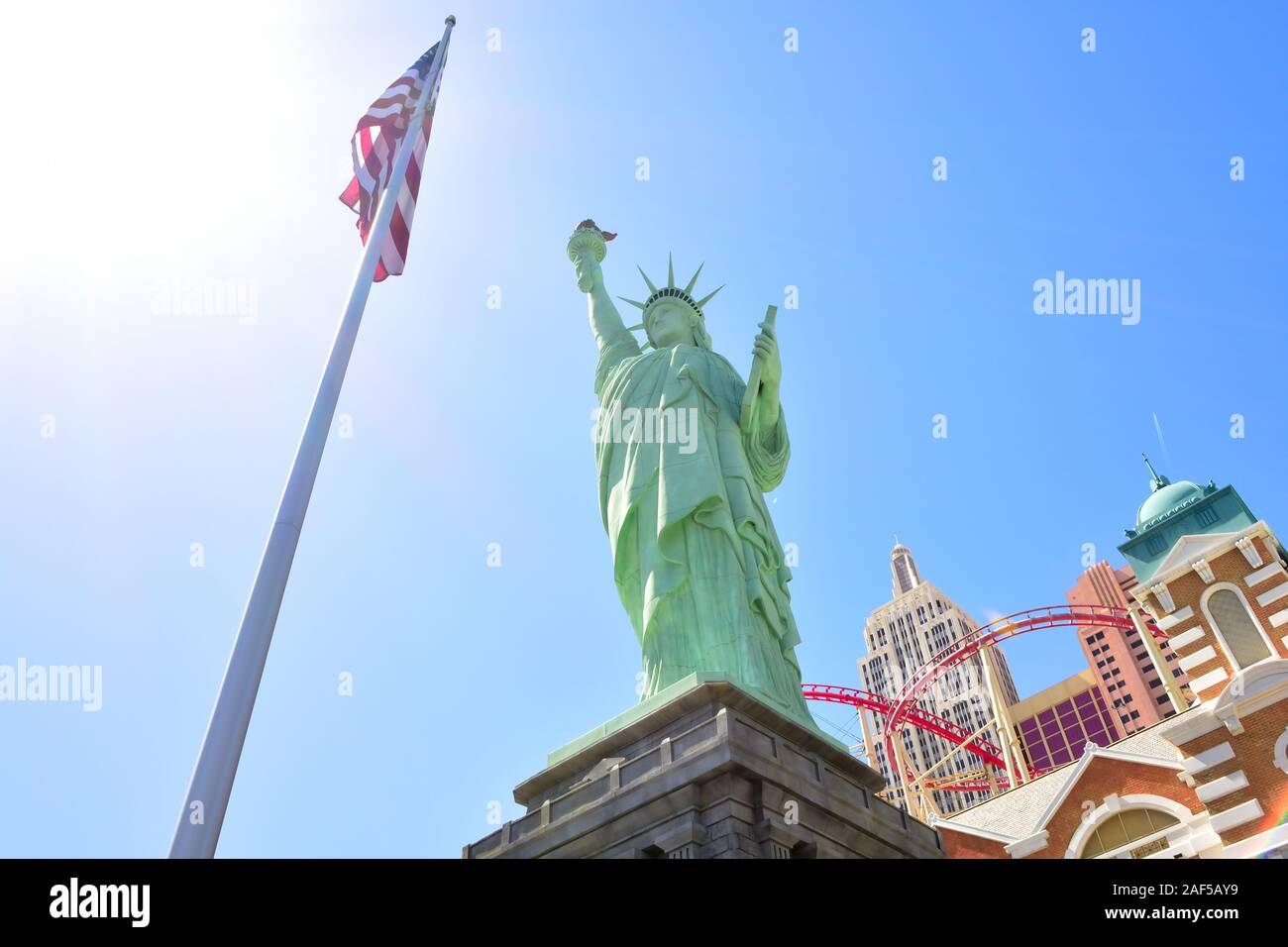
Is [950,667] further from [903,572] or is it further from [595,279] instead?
[903,572]

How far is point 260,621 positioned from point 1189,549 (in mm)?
17646

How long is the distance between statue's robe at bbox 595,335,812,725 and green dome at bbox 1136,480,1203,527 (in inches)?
343

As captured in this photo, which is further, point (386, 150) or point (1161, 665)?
point (1161, 665)

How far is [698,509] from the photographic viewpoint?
1438cm

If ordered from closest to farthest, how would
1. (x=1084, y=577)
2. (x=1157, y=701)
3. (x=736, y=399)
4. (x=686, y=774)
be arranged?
(x=686, y=774)
(x=736, y=399)
(x=1157, y=701)
(x=1084, y=577)

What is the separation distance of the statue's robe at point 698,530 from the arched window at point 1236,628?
28.8ft

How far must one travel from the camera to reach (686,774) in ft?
34.4

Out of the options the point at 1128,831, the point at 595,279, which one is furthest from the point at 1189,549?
the point at 595,279

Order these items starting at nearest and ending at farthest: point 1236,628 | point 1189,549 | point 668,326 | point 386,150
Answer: point 386,150 < point 1236,628 < point 668,326 < point 1189,549

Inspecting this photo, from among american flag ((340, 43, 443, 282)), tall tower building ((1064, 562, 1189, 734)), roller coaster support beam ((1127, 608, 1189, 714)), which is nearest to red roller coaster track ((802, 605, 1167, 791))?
roller coaster support beam ((1127, 608, 1189, 714))
